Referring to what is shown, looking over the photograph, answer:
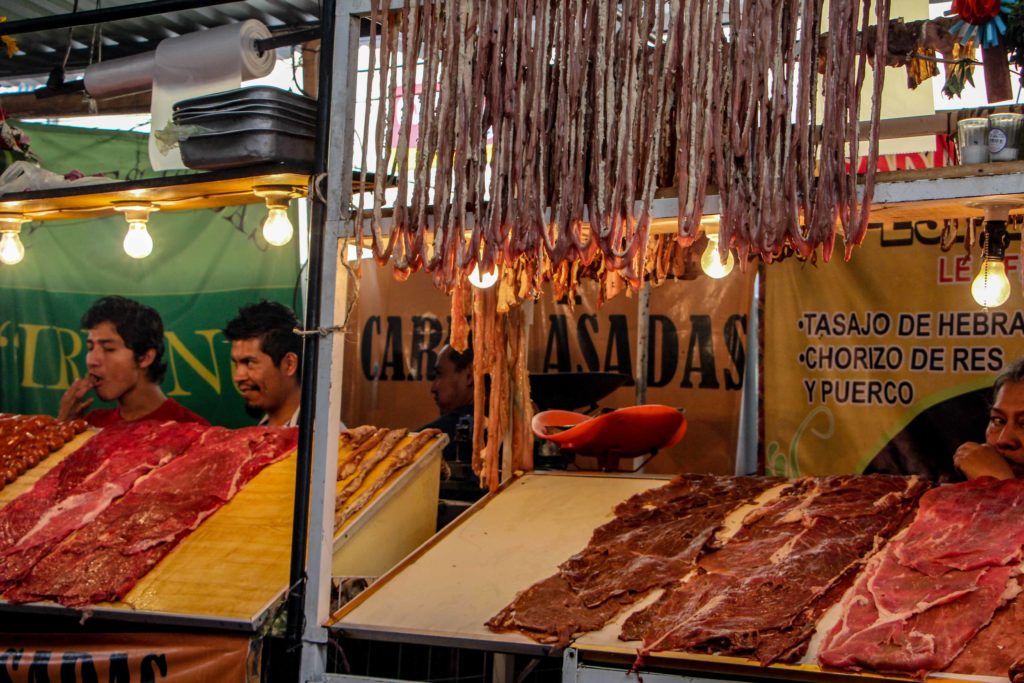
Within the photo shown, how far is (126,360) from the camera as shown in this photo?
288 inches

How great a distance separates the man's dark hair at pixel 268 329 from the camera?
6820 millimetres

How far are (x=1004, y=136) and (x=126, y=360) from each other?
19.0ft

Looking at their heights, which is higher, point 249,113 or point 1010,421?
point 249,113

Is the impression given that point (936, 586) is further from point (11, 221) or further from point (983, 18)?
point (11, 221)

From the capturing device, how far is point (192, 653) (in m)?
3.95

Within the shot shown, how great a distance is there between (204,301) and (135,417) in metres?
0.93

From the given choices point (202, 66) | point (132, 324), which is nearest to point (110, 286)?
point (132, 324)

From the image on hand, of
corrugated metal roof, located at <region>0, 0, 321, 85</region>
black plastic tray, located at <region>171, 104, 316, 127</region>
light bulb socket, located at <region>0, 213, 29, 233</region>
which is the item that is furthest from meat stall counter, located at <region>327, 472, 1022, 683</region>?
corrugated metal roof, located at <region>0, 0, 321, 85</region>

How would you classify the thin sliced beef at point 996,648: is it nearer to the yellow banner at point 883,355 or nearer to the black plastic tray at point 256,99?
the yellow banner at point 883,355

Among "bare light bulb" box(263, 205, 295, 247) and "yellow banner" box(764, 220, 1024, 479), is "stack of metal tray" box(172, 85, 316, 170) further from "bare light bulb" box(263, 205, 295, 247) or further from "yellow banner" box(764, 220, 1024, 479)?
"yellow banner" box(764, 220, 1024, 479)

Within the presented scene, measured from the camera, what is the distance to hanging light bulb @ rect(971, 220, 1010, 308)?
11.4 ft

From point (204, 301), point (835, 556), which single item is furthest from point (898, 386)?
point (204, 301)

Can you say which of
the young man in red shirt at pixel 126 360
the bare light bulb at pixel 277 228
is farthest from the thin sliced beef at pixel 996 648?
the young man in red shirt at pixel 126 360

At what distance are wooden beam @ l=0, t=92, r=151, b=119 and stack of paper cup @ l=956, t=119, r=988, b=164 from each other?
674 cm
